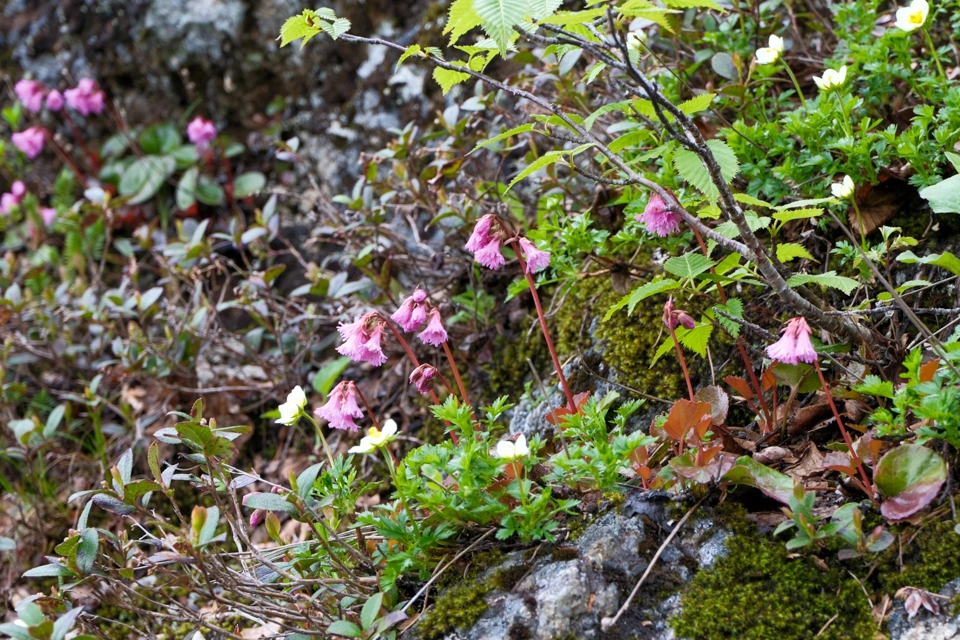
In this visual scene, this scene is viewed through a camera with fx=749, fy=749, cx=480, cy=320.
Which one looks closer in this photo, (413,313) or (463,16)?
(463,16)

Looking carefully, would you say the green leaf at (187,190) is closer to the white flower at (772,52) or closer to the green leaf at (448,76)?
the green leaf at (448,76)

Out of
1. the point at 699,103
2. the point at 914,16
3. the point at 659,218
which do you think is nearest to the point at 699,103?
the point at 699,103

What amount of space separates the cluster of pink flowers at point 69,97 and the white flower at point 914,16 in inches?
151

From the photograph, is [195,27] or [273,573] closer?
[273,573]

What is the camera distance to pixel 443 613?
4.99 feet

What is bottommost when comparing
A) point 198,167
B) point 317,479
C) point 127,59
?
point 317,479

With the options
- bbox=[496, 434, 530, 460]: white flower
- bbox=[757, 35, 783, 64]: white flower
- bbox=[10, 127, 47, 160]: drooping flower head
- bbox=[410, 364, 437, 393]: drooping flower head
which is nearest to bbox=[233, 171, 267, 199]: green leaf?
bbox=[10, 127, 47, 160]: drooping flower head

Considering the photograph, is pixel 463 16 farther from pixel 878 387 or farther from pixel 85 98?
pixel 85 98

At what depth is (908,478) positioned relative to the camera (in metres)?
1.41

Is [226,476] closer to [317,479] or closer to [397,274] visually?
[317,479]

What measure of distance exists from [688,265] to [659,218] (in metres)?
→ 0.17

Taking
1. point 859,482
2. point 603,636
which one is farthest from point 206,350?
point 859,482

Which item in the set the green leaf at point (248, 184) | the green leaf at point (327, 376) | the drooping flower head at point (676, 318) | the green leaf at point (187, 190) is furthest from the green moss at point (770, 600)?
the green leaf at point (187, 190)

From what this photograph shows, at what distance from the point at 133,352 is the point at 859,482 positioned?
2.71m
